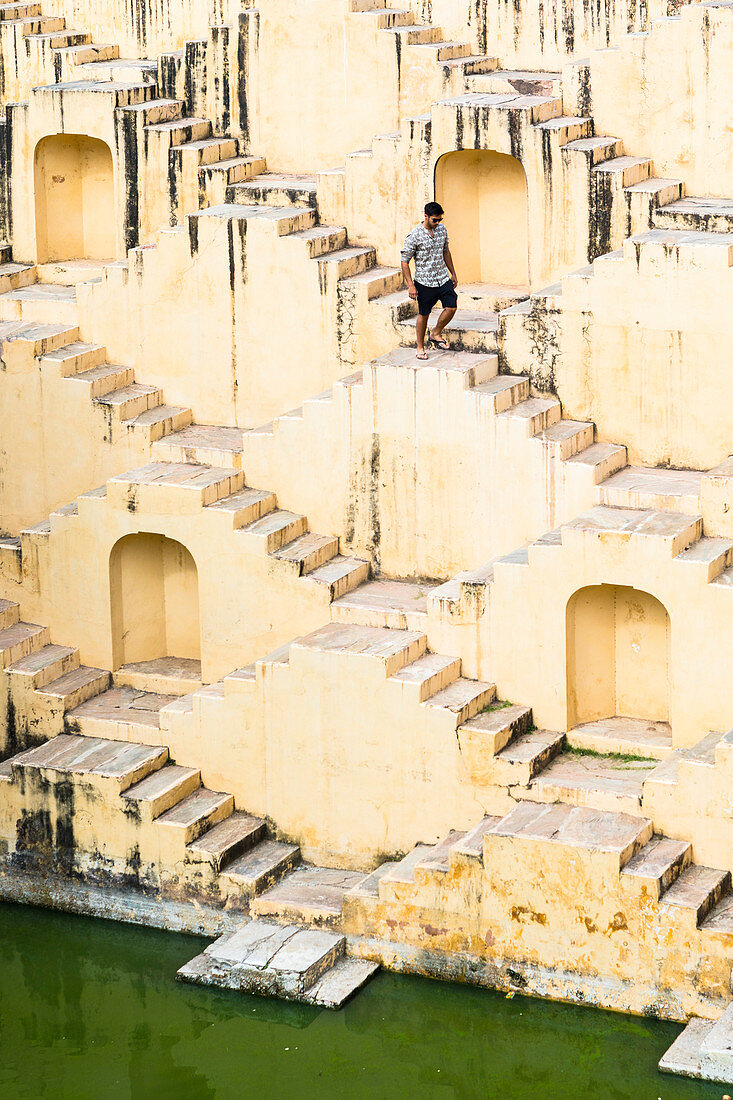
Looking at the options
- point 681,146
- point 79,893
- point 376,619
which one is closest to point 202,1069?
point 79,893

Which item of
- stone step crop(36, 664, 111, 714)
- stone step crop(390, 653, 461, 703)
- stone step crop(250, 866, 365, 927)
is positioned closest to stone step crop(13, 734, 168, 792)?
stone step crop(36, 664, 111, 714)

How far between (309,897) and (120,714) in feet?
9.88

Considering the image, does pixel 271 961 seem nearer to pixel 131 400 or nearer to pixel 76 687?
pixel 76 687

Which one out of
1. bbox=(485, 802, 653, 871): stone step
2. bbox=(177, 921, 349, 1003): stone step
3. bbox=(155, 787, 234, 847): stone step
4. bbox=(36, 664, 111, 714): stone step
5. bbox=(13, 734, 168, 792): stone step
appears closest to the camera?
bbox=(485, 802, 653, 871): stone step

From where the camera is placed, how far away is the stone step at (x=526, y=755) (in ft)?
63.5

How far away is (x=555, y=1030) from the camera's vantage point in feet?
60.6

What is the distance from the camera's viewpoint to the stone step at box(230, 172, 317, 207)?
23.1m

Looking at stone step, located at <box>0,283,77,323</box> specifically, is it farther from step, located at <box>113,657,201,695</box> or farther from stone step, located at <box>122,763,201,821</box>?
stone step, located at <box>122,763,201,821</box>

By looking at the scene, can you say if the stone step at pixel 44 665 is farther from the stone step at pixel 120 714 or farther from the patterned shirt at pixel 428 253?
the patterned shirt at pixel 428 253

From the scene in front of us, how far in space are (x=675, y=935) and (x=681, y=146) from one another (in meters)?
7.75

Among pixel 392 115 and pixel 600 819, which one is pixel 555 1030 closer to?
pixel 600 819

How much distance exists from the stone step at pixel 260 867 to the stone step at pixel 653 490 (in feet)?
14.2

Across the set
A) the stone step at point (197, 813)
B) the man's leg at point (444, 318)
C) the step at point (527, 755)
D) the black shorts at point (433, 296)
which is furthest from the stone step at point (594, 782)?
the black shorts at point (433, 296)

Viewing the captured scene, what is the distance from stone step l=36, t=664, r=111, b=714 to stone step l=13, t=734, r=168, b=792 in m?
0.39
